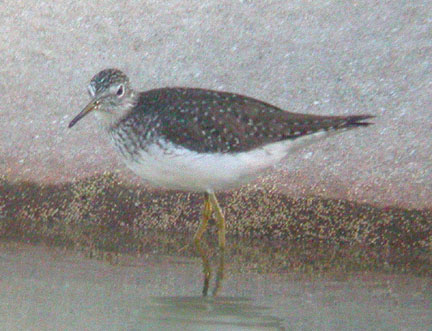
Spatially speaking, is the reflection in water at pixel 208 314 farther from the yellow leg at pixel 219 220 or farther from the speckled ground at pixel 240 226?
the yellow leg at pixel 219 220

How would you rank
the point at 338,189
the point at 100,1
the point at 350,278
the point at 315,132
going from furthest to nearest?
the point at 100,1 < the point at 338,189 < the point at 315,132 < the point at 350,278

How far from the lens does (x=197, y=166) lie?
6.79m

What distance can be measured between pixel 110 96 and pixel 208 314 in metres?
2.11

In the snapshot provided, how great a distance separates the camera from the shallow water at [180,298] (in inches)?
215

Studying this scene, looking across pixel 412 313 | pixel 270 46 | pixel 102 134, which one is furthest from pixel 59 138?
pixel 412 313

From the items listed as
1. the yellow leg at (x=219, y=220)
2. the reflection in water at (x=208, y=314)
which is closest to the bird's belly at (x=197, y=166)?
the yellow leg at (x=219, y=220)

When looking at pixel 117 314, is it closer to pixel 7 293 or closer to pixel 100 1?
pixel 7 293

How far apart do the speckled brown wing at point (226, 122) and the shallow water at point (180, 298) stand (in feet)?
2.71

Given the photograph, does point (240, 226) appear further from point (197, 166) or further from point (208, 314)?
point (208, 314)

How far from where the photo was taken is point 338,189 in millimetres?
7371

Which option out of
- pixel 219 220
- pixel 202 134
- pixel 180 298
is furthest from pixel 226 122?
pixel 180 298

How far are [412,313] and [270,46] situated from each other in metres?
3.73

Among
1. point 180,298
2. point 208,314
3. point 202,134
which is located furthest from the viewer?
point 202,134

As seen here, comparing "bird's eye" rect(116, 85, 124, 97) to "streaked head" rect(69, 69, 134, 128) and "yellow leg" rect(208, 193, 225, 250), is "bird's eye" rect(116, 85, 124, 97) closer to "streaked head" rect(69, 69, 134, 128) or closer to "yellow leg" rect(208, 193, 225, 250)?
"streaked head" rect(69, 69, 134, 128)
